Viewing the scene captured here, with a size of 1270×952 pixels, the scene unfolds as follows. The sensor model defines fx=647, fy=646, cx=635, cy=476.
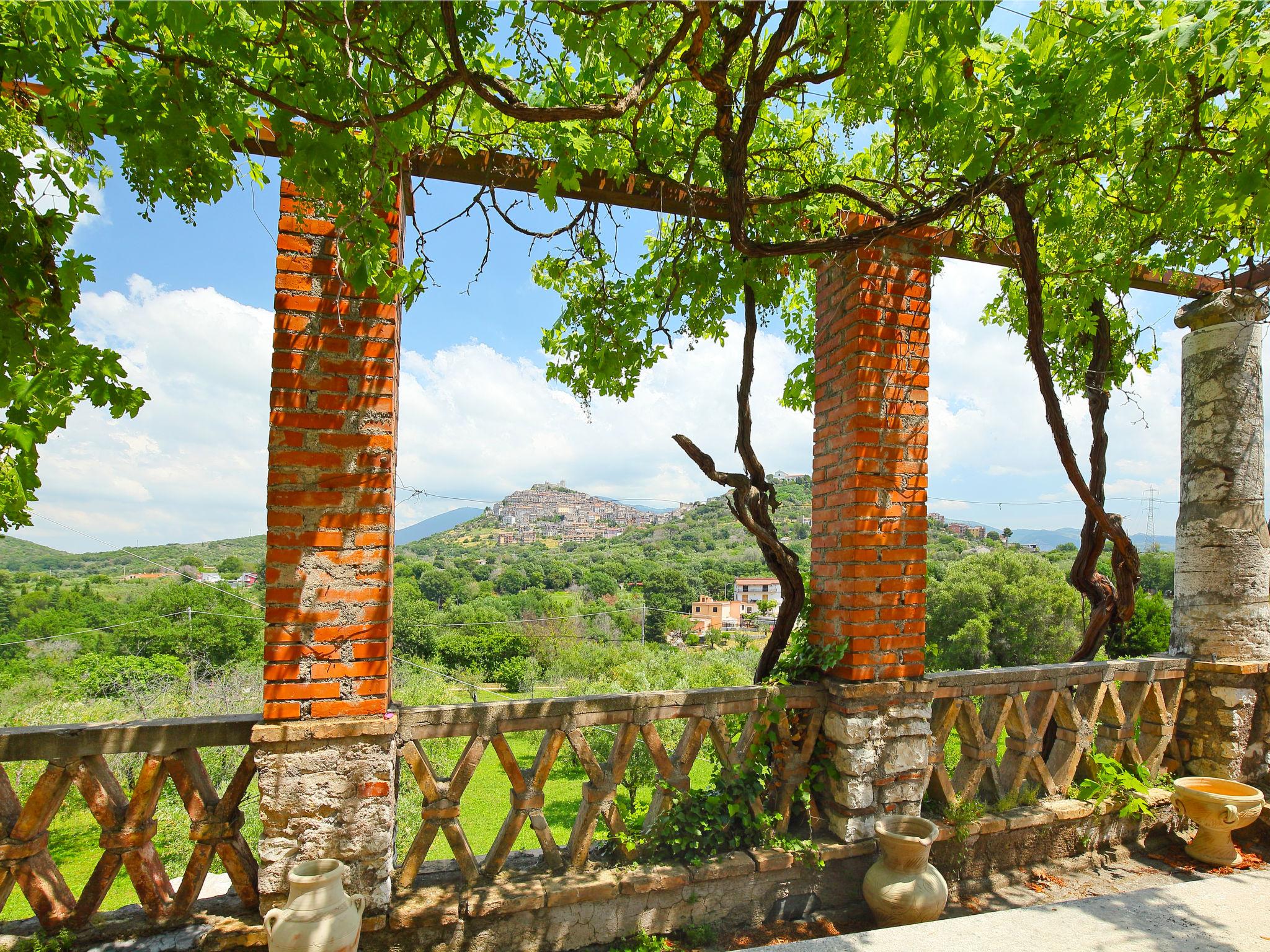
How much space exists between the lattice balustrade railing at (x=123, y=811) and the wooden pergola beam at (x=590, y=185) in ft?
7.86

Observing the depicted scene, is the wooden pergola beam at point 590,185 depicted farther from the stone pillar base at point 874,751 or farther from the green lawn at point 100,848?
the green lawn at point 100,848

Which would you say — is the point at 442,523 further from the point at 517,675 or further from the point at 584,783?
the point at 584,783

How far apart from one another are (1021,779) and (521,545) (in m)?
28.6

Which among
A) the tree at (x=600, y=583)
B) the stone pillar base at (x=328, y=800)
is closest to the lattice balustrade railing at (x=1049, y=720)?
the stone pillar base at (x=328, y=800)

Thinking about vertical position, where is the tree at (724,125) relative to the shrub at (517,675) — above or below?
above

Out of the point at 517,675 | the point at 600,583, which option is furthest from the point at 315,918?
the point at 600,583

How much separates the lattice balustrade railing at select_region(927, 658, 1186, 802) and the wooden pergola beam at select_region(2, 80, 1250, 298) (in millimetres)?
2637

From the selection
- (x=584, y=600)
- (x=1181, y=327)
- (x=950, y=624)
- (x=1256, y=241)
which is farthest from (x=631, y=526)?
(x=1256, y=241)

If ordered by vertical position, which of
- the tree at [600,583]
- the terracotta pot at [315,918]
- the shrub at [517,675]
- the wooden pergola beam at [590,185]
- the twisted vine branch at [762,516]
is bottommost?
the shrub at [517,675]

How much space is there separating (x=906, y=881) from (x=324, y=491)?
338 cm

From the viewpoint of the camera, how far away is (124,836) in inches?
106

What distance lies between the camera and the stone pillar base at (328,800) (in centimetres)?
260

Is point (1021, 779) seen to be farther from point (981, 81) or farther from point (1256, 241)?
point (981, 81)

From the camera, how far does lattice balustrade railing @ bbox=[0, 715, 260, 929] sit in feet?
8.46
